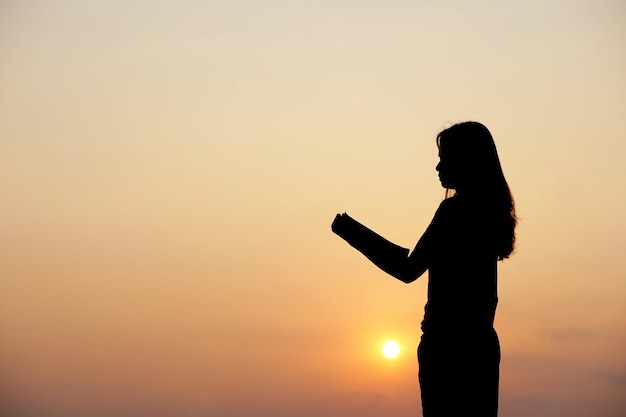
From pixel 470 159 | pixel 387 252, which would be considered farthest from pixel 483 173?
pixel 387 252

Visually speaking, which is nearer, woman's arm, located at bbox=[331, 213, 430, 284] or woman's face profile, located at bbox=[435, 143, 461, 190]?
woman's arm, located at bbox=[331, 213, 430, 284]

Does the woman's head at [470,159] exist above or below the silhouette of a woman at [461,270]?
above

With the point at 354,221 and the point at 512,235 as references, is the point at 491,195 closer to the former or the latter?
the point at 512,235

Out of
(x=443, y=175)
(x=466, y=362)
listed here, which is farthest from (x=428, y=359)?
(x=443, y=175)

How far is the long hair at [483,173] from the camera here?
6.43 meters

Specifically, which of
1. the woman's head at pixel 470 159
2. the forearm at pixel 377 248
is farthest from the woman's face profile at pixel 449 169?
the forearm at pixel 377 248

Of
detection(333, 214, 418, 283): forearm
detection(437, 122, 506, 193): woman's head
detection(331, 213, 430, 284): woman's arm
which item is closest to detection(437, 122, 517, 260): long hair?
detection(437, 122, 506, 193): woman's head

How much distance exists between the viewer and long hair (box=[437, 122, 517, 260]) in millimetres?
6434

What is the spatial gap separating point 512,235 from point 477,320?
56 centimetres

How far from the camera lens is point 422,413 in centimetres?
641

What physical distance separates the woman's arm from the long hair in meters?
0.43

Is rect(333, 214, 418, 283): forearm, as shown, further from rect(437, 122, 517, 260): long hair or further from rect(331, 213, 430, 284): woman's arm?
rect(437, 122, 517, 260): long hair

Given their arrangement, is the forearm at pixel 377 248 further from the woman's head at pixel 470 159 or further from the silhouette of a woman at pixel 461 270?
the woman's head at pixel 470 159

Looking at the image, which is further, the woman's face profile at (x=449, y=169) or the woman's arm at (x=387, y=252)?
the woman's face profile at (x=449, y=169)
